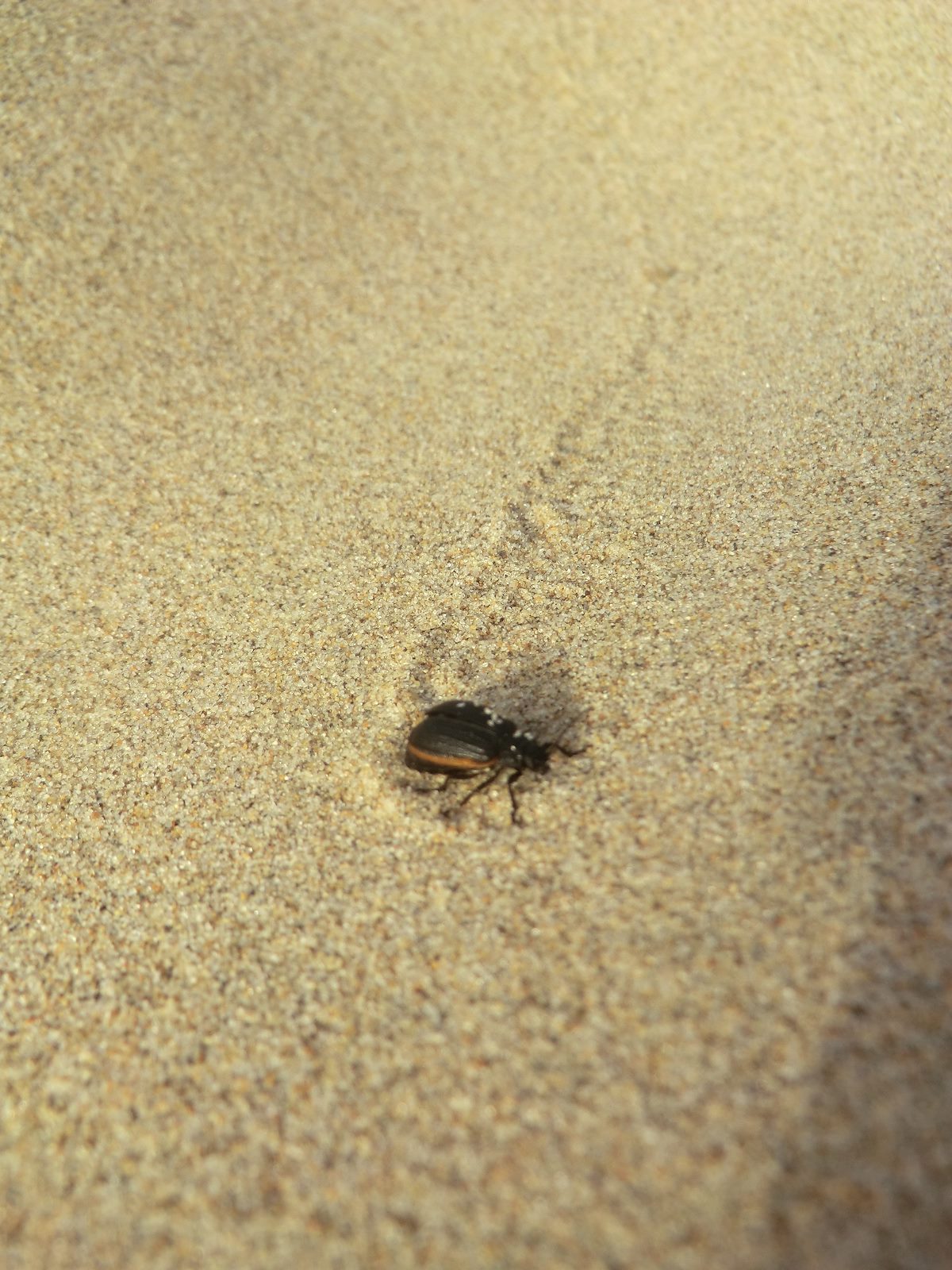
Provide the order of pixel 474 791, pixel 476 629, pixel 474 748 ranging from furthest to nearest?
pixel 476 629 → pixel 474 791 → pixel 474 748

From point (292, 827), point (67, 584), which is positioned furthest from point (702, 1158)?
point (67, 584)

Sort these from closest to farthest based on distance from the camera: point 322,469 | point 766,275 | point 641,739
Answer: point 641,739, point 322,469, point 766,275

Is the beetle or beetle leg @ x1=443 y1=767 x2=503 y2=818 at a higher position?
the beetle

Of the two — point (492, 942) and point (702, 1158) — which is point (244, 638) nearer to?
point (492, 942)

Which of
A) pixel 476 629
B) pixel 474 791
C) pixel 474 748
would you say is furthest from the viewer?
pixel 476 629

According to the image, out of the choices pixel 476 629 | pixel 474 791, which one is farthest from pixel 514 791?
pixel 476 629

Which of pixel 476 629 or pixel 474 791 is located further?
pixel 476 629

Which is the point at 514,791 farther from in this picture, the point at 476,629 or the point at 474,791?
the point at 476,629
